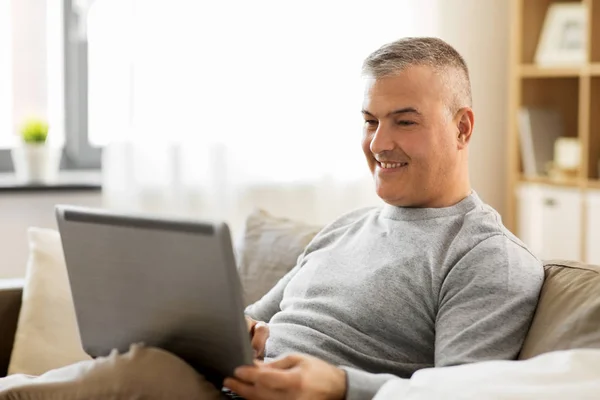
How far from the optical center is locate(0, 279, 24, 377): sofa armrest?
91.1 inches

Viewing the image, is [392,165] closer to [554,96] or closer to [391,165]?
[391,165]

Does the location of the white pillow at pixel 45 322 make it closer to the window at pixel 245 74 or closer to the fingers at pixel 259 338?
the fingers at pixel 259 338

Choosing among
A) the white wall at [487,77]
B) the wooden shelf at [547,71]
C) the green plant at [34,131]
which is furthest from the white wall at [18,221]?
the wooden shelf at [547,71]

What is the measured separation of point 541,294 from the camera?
1.66 m

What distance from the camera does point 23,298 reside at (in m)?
2.34

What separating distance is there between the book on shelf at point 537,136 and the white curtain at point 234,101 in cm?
55

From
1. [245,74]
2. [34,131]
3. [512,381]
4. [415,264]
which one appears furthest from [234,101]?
[512,381]

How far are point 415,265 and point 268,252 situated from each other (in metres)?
0.65

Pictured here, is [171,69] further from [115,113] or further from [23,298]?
[23,298]

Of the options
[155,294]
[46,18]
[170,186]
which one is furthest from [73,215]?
[46,18]

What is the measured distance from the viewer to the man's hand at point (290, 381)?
1.41 m

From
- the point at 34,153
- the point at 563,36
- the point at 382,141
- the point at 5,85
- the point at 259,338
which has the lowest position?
the point at 259,338

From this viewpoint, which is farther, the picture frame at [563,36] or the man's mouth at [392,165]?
the picture frame at [563,36]

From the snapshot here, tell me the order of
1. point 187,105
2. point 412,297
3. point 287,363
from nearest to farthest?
point 287,363 < point 412,297 < point 187,105
